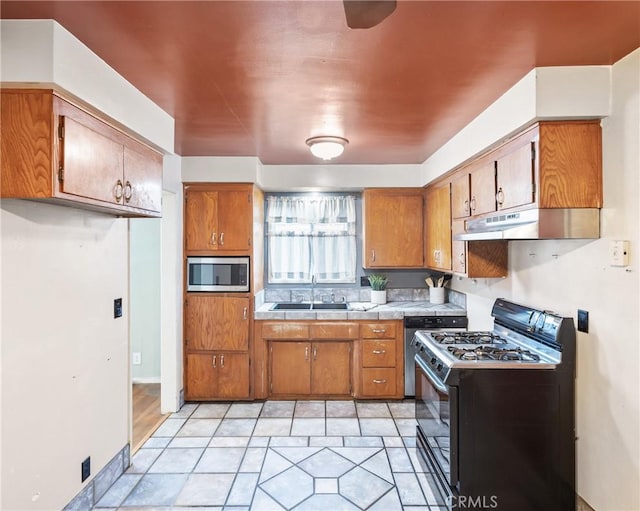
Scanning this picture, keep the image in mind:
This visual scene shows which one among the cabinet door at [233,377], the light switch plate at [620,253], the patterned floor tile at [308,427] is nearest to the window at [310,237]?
the cabinet door at [233,377]

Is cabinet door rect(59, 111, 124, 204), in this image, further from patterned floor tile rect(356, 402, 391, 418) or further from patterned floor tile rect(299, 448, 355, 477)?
patterned floor tile rect(356, 402, 391, 418)

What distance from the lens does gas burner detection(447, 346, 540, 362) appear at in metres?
2.14

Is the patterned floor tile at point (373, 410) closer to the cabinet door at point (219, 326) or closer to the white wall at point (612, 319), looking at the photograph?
the cabinet door at point (219, 326)

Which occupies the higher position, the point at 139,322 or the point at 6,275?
the point at 6,275

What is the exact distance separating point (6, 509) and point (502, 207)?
2.88 metres

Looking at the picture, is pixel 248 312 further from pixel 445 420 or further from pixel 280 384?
pixel 445 420

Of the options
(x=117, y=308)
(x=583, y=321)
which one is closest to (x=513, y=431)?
(x=583, y=321)

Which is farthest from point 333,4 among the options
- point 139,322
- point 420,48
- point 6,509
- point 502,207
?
point 139,322

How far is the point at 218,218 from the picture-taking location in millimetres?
3668

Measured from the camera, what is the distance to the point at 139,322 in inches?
167

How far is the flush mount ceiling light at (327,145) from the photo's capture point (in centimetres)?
289

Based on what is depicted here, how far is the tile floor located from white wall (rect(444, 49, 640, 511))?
2.84 feet

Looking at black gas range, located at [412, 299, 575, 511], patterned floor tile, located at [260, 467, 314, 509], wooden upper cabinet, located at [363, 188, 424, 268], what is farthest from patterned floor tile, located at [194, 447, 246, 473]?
wooden upper cabinet, located at [363, 188, 424, 268]

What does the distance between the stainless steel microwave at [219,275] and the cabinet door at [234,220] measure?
142 millimetres
